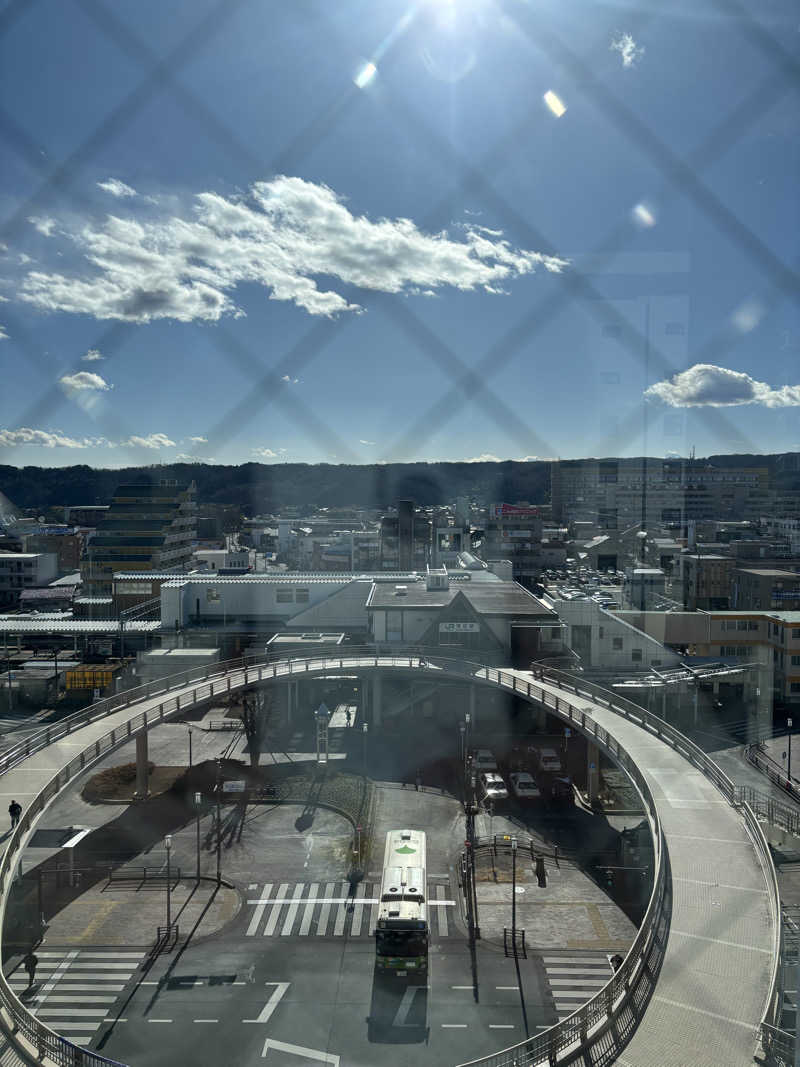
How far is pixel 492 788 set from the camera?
275 inches

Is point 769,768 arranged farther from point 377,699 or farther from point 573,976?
point 573,976

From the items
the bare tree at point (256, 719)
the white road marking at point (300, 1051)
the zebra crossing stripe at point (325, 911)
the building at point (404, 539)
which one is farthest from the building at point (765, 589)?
the white road marking at point (300, 1051)

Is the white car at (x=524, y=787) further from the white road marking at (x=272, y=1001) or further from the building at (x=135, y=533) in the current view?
the building at (x=135, y=533)

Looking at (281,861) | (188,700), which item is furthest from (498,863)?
(188,700)

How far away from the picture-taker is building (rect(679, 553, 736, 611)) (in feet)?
36.7

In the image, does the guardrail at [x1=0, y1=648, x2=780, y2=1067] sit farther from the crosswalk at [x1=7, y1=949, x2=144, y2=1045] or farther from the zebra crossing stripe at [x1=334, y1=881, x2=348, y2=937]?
the zebra crossing stripe at [x1=334, y1=881, x2=348, y2=937]

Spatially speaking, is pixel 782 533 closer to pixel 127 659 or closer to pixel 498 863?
pixel 498 863

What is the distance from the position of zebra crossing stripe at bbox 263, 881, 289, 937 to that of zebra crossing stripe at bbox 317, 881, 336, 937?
30 centimetres

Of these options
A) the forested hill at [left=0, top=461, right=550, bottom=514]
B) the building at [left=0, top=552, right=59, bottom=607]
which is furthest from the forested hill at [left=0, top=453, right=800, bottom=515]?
the building at [left=0, top=552, right=59, bottom=607]

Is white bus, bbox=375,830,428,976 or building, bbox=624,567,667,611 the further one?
building, bbox=624,567,667,611

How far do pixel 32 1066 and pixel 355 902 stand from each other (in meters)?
2.92

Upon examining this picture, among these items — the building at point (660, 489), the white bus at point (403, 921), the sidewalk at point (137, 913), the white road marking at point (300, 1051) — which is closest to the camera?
the white road marking at point (300, 1051)

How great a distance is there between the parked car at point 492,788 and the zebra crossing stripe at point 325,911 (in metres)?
2.12

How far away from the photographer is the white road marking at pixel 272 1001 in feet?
11.8
